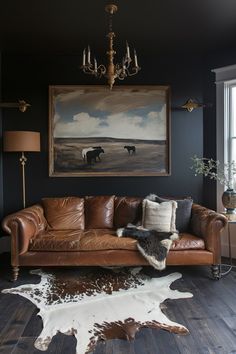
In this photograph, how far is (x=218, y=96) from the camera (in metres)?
4.12

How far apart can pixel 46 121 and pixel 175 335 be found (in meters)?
3.34

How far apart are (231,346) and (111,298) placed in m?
1.13

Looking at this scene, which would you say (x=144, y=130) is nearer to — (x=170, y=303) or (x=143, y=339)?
(x=170, y=303)

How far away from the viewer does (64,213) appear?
3932 mm

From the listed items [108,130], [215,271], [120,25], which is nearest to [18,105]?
[108,130]

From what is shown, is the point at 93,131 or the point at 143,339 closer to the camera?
the point at 143,339

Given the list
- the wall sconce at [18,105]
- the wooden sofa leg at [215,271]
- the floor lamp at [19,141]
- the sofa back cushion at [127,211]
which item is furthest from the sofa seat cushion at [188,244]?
the wall sconce at [18,105]

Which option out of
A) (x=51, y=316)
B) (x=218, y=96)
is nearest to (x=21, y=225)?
(x=51, y=316)

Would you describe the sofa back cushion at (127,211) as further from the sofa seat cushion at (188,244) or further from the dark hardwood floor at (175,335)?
the dark hardwood floor at (175,335)

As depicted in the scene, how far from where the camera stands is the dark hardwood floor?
6.61ft

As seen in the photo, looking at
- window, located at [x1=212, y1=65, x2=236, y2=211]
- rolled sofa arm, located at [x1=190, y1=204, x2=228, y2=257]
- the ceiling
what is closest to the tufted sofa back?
rolled sofa arm, located at [x1=190, y1=204, x2=228, y2=257]

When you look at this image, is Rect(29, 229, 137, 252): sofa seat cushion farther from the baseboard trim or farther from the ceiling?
the ceiling

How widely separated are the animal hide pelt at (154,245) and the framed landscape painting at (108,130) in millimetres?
1244

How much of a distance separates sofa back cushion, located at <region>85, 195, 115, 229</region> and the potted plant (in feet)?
4.38
